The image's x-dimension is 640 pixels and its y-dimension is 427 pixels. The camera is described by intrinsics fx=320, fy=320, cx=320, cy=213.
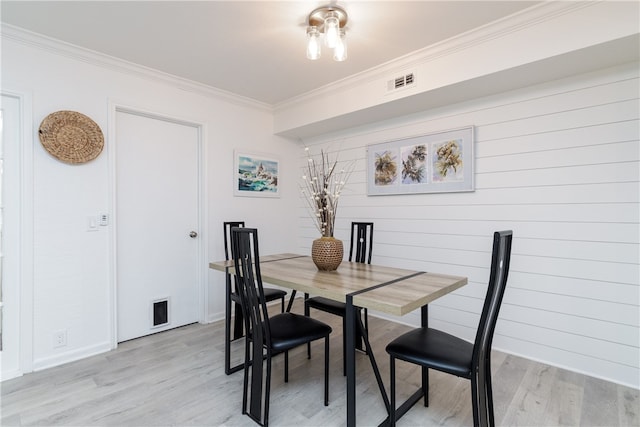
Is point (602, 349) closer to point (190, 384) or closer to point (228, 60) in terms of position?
point (190, 384)

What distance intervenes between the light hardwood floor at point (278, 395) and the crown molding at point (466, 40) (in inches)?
95.5

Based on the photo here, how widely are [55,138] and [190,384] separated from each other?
2.06m

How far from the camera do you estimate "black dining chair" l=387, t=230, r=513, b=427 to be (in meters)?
1.40

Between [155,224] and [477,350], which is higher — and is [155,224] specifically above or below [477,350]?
above

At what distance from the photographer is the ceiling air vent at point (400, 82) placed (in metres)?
2.75

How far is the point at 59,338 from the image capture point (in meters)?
2.45

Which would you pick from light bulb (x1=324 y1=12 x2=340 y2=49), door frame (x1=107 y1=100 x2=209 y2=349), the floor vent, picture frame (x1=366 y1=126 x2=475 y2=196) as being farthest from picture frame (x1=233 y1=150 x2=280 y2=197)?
light bulb (x1=324 y1=12 x2=340 y2=49)

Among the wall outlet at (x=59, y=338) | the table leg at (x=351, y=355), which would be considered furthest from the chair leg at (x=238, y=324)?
the table leg at (x=351, y=355)

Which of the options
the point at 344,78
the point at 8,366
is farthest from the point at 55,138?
the point at 344,78

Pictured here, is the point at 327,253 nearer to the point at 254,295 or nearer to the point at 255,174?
the point at 254,295

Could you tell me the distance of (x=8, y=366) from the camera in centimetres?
225

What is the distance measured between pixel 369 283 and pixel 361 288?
0.13 metres

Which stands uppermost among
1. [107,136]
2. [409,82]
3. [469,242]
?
[409,82]

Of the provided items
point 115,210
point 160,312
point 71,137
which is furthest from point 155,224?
point 71,137
